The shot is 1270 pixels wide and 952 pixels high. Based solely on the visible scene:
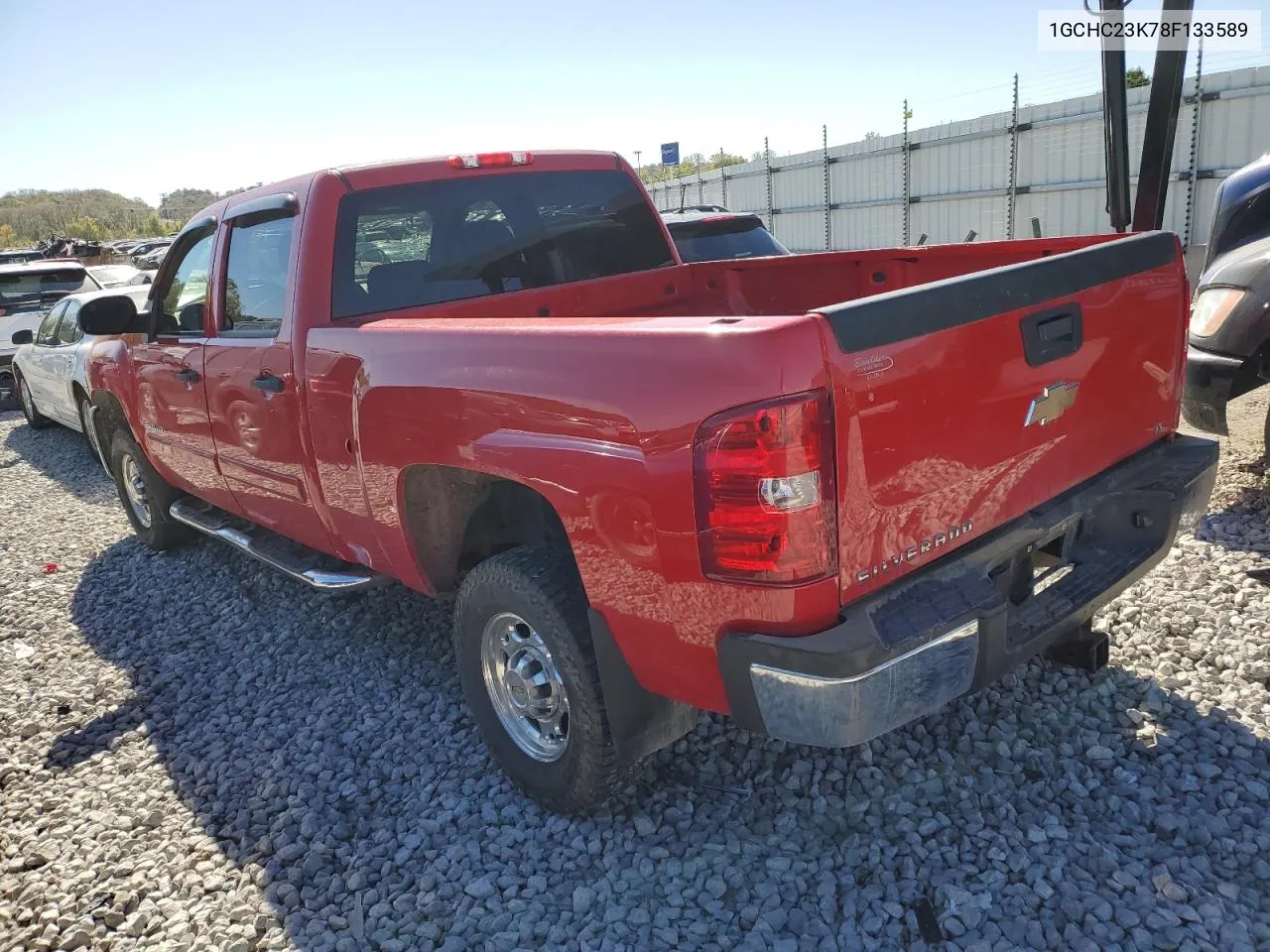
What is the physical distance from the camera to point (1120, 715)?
3.20 metres

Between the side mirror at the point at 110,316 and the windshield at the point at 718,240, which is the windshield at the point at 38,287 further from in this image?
the side mirror at the point at 110,316

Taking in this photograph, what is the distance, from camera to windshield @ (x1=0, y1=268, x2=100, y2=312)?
12.6 metres

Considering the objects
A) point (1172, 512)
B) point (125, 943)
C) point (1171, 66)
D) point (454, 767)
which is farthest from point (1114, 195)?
point (125, 943)

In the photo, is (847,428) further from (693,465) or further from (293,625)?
(293,625)

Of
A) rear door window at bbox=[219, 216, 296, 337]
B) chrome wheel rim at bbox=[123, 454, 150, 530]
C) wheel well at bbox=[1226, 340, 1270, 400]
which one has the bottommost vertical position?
chrome wheel rim at bbox=[123, 454, 150, 530]

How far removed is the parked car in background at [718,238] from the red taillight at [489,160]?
469 cm

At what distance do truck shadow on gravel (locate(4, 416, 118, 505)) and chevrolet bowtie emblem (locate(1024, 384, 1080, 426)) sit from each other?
24.9 ft

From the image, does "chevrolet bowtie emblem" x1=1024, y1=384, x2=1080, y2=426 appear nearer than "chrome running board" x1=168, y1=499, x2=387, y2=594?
Yes

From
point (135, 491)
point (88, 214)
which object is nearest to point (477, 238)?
point (135, 491)

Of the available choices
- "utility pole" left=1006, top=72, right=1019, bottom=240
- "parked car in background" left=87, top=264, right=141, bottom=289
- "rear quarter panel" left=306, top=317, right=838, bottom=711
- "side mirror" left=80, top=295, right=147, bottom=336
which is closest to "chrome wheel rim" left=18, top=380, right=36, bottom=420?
"parked car in background" left=87, top=264, right=141, bottom=289

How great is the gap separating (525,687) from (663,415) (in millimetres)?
1248

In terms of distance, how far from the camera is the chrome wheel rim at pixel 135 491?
6.09 m

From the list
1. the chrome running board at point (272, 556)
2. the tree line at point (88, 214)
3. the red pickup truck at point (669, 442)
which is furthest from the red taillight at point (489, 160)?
the tree line at point (88, 214)

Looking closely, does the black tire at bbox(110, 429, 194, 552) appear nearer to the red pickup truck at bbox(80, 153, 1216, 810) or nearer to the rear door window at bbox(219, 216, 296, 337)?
the red pickup truck at bbox(80, 153, 1216, 810)
